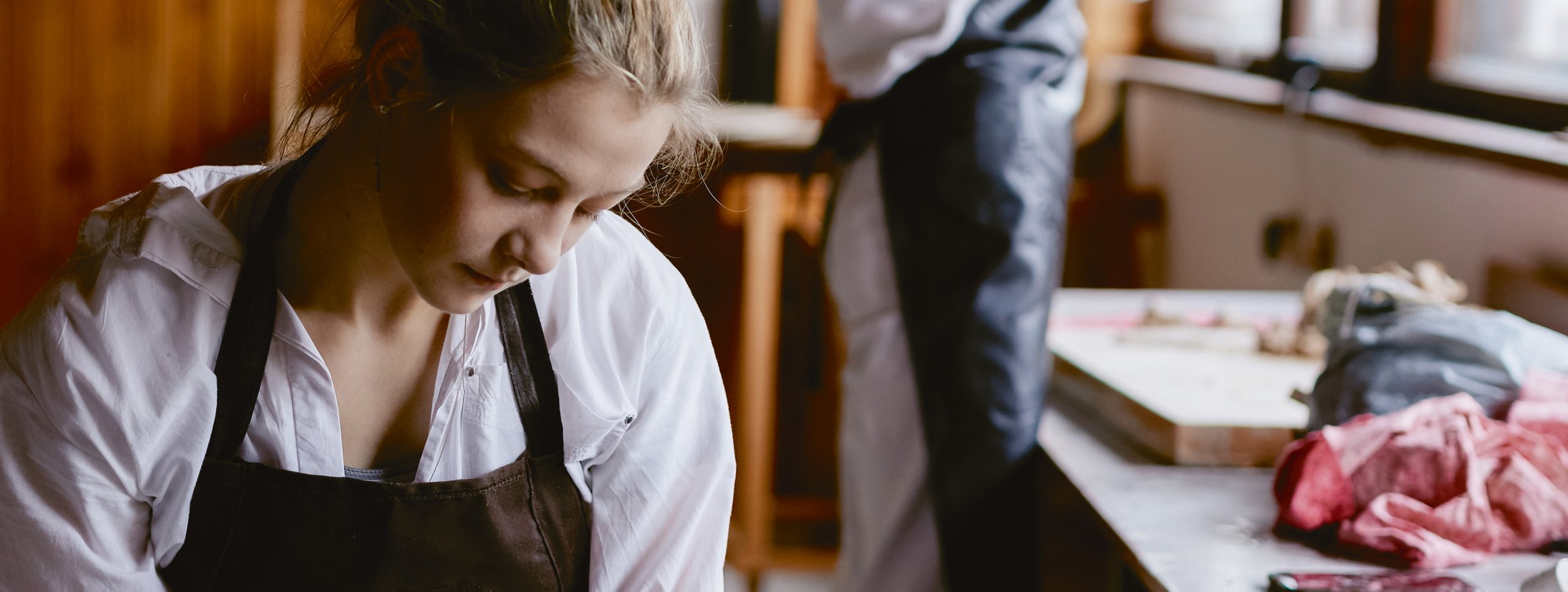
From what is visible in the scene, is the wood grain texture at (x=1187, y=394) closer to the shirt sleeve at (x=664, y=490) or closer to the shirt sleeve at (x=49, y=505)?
the shirt sleeve at (x=664, y=490)

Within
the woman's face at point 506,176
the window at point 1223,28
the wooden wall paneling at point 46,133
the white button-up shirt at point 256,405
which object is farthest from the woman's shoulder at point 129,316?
the window at point 1223,28

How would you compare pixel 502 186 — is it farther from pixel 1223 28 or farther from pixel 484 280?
pixel 1223 28

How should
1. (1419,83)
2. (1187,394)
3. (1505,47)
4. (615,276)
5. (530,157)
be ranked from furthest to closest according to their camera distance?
1. (1419,83)
2. (1505,47)
3. (1187,394)
4. (615,276)
5. (530,157)

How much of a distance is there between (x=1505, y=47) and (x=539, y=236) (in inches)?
68.8

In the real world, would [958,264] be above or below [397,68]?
below

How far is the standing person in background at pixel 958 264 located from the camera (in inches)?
62.0

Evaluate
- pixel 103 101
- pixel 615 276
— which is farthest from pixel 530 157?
pixel 103 101

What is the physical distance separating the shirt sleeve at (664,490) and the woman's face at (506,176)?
193 mm

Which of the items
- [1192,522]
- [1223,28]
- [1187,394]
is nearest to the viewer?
[1192,522]

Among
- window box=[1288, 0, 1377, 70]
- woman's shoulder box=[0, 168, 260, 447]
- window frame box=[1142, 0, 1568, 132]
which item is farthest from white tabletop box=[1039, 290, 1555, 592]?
window box=[1288, 0, 1377, 70]

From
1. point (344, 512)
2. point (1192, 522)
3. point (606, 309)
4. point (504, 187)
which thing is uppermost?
point (504, 187)

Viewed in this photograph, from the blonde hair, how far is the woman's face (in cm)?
1

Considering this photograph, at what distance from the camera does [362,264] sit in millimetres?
990

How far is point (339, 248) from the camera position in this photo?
98 cm
